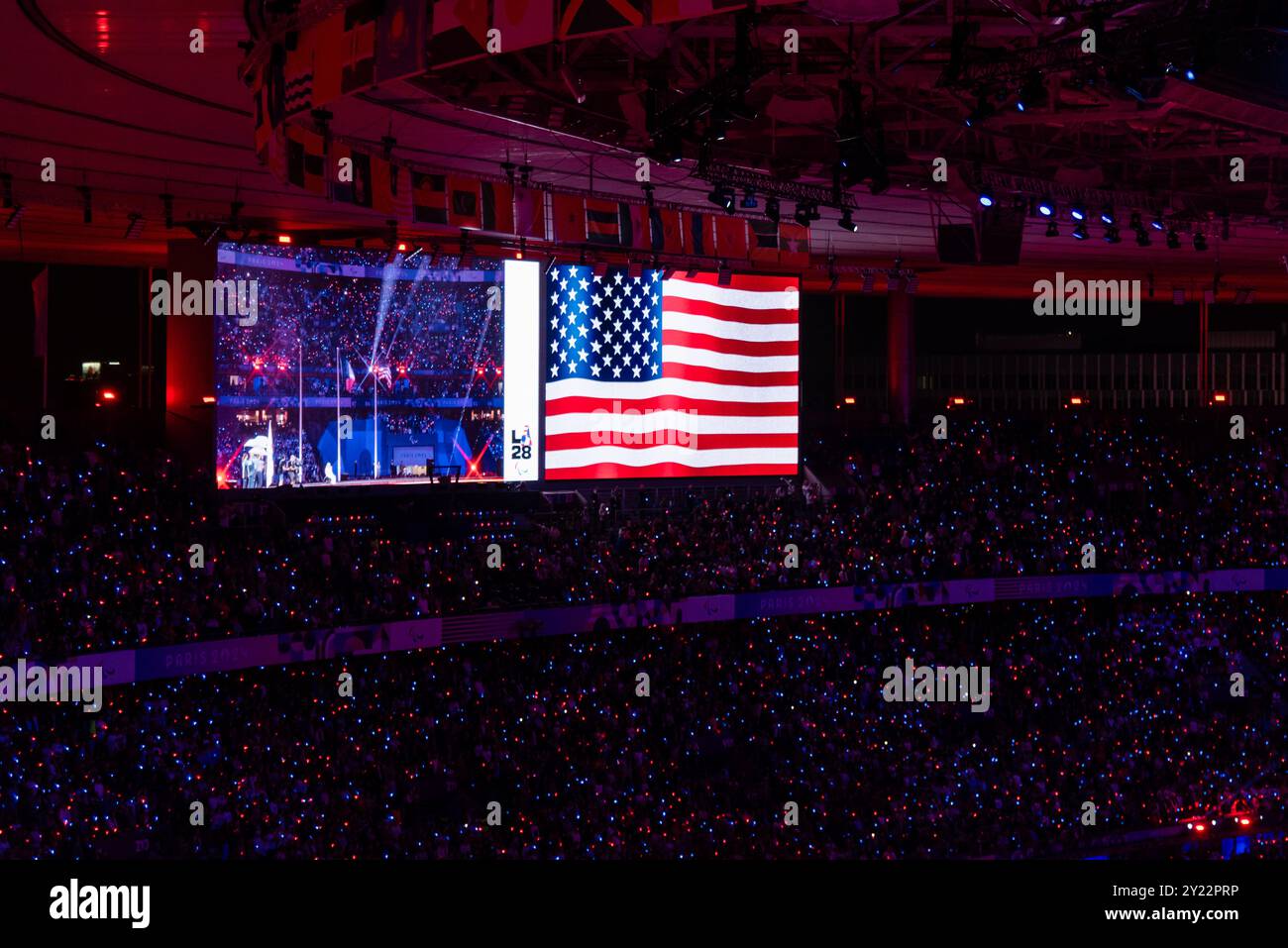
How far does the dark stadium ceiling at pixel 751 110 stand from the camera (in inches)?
417

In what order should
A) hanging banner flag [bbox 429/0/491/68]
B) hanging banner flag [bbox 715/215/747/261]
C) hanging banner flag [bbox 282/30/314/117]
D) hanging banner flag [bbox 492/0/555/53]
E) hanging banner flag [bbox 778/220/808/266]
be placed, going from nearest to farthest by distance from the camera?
hanging banner flag [bbox 492/0/555/53], hanging banner flag [bbox 429/0/491/68], hanging banner flag [bbox 282/30/314/117], hanging banner flag [bbox 715/215/747/261], hanging banner flag [bbox 778/220/808/266]

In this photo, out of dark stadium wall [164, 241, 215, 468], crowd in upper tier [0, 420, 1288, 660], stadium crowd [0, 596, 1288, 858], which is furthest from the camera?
dark stadium wall [164, 241, 215, 468]

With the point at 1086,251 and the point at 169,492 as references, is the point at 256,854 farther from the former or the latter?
the point at 1086,251

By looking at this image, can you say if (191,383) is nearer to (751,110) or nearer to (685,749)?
(685,749)

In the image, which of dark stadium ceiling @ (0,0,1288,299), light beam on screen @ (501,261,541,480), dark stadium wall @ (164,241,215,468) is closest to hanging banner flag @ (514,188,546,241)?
dark stadium ceiling @ (0,0,1288,299)

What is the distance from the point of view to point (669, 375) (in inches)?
877

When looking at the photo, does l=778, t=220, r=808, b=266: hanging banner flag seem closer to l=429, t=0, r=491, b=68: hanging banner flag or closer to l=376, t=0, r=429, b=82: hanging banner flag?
l=376, t=0, r=429, b=82: hanging banner flag

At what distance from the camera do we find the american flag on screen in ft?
70.6

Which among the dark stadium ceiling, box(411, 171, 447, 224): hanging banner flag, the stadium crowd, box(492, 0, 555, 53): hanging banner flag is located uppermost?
the dark stadium ceiling

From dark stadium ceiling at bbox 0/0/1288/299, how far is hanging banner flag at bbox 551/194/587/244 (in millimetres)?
554

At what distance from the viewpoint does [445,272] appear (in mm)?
20609

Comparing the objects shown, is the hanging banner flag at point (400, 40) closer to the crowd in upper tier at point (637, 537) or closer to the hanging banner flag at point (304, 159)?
the hanging banner flag at point (304, 159)

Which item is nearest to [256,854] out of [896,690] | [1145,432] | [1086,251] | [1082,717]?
[896,690]

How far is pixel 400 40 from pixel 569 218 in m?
7.60
